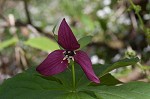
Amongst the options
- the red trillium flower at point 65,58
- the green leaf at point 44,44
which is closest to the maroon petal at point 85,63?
the red trillium flower at point 65,58

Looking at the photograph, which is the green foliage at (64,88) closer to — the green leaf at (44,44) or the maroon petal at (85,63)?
the maroon petal at (85,63)

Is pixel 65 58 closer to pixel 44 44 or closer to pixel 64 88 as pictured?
pixel 64 88

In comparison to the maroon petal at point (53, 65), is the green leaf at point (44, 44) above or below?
above

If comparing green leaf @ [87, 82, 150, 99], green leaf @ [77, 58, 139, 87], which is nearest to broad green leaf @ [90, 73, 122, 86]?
green leaf @ [77, 58, 139, 87]

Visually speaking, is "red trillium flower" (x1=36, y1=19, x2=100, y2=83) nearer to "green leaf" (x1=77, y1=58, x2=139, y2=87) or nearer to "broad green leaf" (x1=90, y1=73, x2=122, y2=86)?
"green leaf" (x1=77, y1=58, x2=139, y2=87)

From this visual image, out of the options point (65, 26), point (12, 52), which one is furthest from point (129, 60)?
point (12, 52)

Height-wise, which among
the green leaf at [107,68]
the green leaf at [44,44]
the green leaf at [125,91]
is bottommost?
the green leaf at [125,91]

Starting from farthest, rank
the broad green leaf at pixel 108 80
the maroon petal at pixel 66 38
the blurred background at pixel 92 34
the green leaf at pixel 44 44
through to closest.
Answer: the blurred background at pixel 92 34, the green leaf at pixel 44 44, the broad green leaf at pixel 108 80, the maroon petal at pixel 66 38
